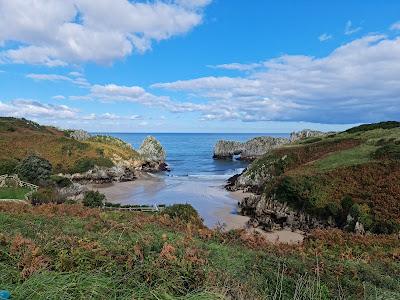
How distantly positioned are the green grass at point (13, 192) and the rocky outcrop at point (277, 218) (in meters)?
22.2

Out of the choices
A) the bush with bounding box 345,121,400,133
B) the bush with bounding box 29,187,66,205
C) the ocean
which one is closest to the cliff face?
the ocean

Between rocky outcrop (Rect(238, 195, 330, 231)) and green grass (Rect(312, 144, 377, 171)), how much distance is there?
25.7ft

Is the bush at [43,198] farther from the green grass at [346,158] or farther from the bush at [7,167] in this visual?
the green grass at [346,158]

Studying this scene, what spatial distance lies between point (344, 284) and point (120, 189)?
5317 cm

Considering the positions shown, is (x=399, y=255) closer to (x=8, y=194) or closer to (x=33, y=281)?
(x=33, y=281)

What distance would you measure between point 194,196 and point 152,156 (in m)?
46.1

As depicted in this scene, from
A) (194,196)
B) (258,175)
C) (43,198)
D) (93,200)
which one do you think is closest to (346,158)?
(258,175)

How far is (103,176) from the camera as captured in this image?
67875 millimetres

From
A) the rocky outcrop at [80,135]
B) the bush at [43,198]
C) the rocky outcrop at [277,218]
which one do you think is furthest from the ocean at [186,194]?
the rocky outcrop at [80,135]

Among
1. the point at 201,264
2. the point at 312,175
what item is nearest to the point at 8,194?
the point at 312,175

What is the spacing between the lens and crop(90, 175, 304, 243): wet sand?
36.5m

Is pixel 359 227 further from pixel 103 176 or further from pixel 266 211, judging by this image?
pixel 103 176

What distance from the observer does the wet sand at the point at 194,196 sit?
3651cm

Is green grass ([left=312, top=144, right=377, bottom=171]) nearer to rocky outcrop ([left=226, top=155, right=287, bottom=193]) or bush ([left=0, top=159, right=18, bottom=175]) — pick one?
rocky outcrop ([left=226, top=155, right=287, bottom=193])
